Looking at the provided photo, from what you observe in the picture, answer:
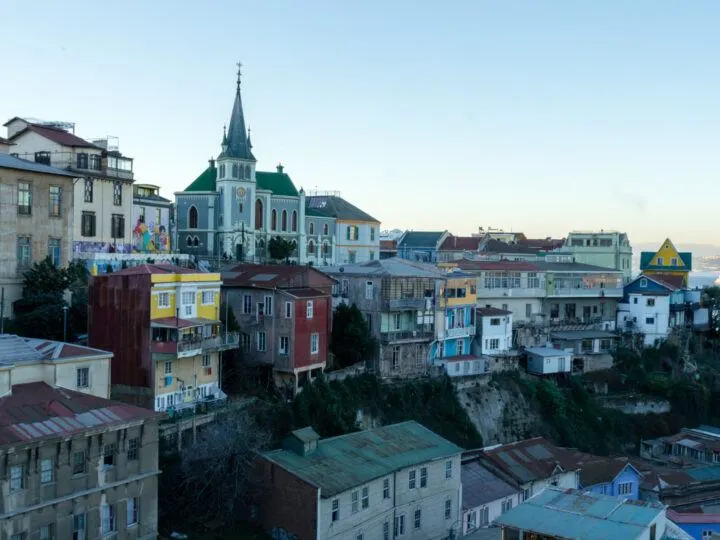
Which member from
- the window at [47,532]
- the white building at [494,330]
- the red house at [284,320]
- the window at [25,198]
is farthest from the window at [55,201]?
the white building at [494,330]

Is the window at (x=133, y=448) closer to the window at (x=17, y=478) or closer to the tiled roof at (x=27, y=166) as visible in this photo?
the window at (x=17, y=478)

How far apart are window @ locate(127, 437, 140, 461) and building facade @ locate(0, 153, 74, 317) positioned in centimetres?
1372

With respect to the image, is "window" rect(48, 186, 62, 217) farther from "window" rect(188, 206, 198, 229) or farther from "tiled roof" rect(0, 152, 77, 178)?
"window" rect(188, 206, 198, 229)

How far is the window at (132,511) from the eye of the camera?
2666 centimetres

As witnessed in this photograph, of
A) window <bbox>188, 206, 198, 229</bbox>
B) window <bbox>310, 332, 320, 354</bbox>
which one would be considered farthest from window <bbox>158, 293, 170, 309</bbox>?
window <bbox>188, 206, 198, 229</bbox>

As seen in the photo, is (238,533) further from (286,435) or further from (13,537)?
(13,537)

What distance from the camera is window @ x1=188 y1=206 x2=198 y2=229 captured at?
6219 centimetres

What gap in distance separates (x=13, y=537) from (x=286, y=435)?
512 inches

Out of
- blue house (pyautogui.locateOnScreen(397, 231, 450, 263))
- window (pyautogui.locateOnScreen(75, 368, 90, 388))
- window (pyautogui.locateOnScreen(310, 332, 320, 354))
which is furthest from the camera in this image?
blue house (pyautogui.locateOnScreen(397, 231, 450, 263))

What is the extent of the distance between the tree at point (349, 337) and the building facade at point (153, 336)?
900 centimetres

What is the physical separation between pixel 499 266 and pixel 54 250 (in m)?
30.3

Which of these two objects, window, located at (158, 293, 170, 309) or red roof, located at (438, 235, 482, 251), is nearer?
window, located at (158, 293, 170, 309)

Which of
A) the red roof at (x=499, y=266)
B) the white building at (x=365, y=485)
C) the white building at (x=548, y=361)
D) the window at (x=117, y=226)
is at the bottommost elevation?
the white building at (x=365, y=485)

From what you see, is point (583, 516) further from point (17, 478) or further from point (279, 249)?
point (279, 249)
